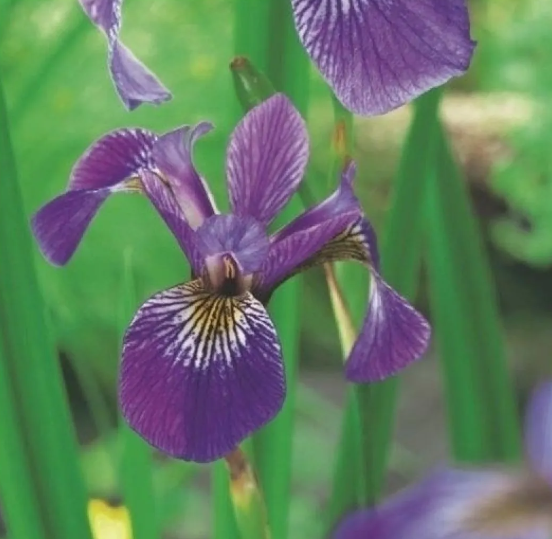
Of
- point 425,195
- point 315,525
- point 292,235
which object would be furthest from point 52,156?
point 292,235

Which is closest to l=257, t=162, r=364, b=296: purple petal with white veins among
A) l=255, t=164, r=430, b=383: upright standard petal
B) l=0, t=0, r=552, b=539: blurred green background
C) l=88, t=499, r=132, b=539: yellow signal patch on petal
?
l=255, t=164, r=430, b=383: upright standard petal

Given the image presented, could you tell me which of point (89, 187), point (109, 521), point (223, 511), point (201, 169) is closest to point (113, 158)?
point (89, 187)

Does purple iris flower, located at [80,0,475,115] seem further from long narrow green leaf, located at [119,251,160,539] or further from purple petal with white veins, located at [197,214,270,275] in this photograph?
long narrow green leaf, located at [119,251,160,539]

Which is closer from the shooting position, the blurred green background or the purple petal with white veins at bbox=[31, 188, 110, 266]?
the purple petal with white veins at bbox=[31, 188, 110, 266]

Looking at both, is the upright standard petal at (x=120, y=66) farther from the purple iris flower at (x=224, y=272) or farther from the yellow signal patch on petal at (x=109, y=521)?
the yellow signal patch on petal at (x=109, y=521)

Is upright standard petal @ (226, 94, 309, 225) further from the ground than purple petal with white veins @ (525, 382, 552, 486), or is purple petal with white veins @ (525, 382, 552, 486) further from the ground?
upright standard petal @ (226, 94, 309, 225)

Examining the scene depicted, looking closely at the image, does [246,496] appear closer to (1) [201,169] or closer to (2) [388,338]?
(2) [388,338]

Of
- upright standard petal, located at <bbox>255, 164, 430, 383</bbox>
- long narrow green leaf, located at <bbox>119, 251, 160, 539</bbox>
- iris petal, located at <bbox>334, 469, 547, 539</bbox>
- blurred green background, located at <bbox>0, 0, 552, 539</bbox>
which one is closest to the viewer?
iris petal, located at <bbox>334, 469, 547, 539</bbox>

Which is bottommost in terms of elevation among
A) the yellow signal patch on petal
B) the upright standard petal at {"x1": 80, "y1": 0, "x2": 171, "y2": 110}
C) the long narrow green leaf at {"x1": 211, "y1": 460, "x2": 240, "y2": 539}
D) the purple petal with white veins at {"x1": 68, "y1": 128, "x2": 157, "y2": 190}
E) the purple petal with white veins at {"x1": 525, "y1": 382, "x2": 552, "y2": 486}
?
the yellow signal patch on petal
